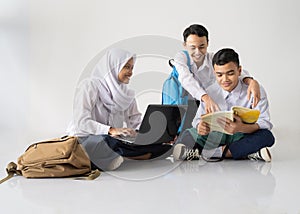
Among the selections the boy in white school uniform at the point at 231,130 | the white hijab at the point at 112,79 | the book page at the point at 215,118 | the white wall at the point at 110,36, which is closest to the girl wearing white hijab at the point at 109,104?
the white hijab at the point at 112,79

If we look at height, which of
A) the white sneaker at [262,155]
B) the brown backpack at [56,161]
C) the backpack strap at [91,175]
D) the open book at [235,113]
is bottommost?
the white sneaker at [262,155]

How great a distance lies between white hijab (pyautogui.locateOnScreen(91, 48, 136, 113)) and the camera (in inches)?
85.0

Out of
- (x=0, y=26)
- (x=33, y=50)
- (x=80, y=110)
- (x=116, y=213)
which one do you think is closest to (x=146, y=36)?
(x=33, y=50)

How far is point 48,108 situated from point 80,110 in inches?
53.8

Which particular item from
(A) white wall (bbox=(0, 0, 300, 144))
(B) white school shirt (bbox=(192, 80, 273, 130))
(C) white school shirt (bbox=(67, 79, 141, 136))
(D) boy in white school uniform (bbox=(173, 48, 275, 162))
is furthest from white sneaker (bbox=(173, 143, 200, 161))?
(A) white wall (bbox=(0, 0, 300, 144))

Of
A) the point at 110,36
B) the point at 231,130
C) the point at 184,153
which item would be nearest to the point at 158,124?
the point at 184,153

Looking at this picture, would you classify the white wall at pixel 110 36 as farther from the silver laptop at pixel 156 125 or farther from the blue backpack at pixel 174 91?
the silver laptop at pixel 156 125

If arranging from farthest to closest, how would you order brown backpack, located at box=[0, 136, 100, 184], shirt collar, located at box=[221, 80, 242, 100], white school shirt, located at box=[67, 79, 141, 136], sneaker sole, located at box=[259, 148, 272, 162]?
shirt collar, located at box=[221, 80, 242, 100], sneaker sole, located at box=[259, 148, 272, 162], white school shirt, located at box=[67, 79, 141, 136], brown backpack, located at box=[0, 136, 100, 184]

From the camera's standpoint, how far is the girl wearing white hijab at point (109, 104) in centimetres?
208

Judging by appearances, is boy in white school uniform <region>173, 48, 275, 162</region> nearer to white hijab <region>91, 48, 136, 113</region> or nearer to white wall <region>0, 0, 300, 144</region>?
white hijab <region>91, 48, 136, 113</region>

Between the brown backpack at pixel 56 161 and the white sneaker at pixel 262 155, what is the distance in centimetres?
79

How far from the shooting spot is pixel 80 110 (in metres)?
2.10

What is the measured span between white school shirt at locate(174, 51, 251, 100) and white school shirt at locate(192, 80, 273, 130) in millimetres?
69

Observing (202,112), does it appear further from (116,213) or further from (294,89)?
(294,89)
